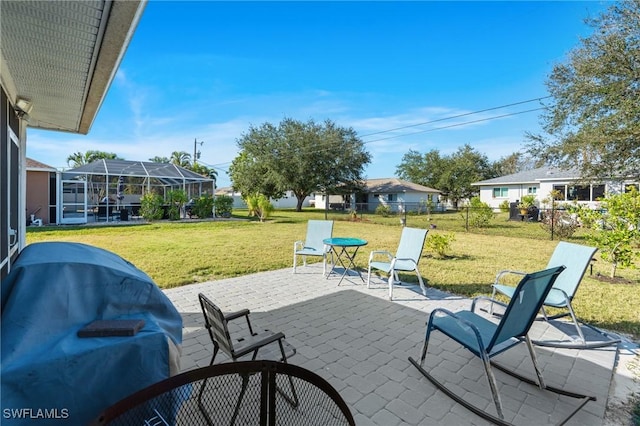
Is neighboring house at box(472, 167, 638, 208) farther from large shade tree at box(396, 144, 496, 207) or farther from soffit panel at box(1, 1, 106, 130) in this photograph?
soffit panel at box(1, 1, 106, 130)

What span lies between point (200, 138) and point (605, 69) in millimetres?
36109

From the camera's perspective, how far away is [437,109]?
20109mm

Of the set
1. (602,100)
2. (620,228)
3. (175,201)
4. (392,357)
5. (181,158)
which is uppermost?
(181,158)

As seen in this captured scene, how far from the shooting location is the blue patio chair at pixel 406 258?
5070 mm

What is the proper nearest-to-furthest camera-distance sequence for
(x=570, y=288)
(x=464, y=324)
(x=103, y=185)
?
(x=464, y=324)
(x=570, y=288)
(x=103, y=185)

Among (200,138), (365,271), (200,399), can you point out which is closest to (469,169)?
(200,138)

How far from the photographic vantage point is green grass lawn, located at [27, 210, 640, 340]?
4.97 meters

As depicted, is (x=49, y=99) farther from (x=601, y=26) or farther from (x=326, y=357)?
(x=601, y=26)

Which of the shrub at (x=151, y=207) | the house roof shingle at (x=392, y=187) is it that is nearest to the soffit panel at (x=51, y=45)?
the shrub at (x=151, y=207)

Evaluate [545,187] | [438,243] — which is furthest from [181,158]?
[438,243]

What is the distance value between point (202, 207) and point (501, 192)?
26.0 m

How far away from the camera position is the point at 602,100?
13.2 m

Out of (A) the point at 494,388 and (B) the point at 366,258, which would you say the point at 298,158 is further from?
(A) the point at 494,388

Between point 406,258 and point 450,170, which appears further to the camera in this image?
point 450,170
